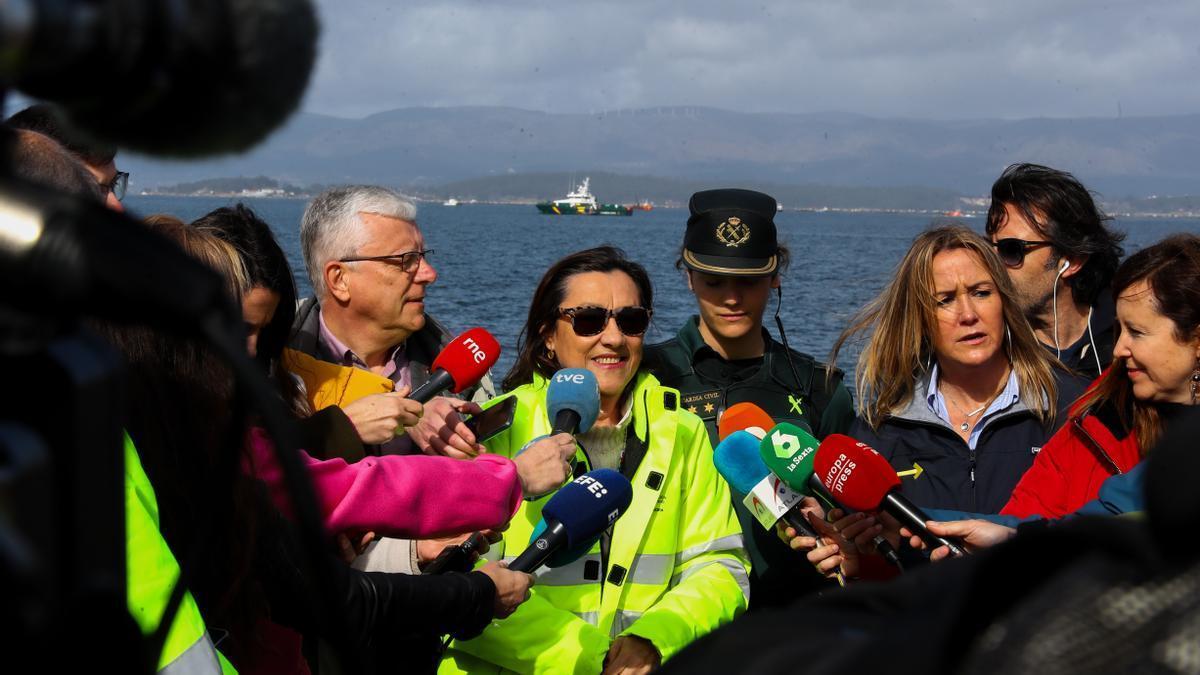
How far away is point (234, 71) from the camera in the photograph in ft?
2.77

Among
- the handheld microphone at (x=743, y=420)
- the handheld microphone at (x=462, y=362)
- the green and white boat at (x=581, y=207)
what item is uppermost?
the handheld microphone at (x=462, y=362)

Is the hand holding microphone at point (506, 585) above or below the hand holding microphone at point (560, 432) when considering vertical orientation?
below

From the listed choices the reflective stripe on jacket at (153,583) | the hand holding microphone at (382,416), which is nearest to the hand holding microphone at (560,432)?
the hand holding microphone at (382,416)

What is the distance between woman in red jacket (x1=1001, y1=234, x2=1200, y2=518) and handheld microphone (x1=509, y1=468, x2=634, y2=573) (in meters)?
1.49

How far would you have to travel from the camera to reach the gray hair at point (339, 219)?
4.82 metres

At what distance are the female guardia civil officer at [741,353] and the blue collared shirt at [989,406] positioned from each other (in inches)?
16.9

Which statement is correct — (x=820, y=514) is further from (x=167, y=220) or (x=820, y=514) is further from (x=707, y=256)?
(x=167, y=220)

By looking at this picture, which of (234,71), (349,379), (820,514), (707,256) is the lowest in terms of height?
(820,514)

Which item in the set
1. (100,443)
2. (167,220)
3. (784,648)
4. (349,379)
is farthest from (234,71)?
(349,379)

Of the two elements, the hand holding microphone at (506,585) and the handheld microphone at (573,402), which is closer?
the hand holding microphone at (506,585)

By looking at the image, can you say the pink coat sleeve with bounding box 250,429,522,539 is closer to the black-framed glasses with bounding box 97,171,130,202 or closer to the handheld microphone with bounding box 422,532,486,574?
the handheld microphone with bounding box 422,532,486,574

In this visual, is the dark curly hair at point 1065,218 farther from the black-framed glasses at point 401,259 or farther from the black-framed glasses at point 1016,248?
the black-framed glasses at point 401,259

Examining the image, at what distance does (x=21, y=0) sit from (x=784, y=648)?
70 cm

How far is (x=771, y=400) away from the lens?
5094mm
